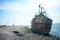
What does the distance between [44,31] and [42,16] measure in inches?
40.0

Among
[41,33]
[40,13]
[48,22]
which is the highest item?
[40,13]

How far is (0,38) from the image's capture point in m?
5.63

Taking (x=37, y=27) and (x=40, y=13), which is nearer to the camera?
(x=37, y=27)

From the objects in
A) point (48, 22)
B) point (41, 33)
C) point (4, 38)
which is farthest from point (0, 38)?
point (48, 22)

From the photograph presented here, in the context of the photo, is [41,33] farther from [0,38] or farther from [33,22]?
[0,38]

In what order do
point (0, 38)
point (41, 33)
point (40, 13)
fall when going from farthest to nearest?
point (40, 13) < point (41, 33) < point (0, 38)

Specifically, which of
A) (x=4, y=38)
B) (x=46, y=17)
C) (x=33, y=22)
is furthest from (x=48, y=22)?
(x=4, y=38)

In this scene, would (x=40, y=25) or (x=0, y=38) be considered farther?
(x=40, y=25)

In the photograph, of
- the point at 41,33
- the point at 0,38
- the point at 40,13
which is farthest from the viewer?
A: the point at 40,13

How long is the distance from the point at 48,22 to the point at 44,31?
2.56 ft

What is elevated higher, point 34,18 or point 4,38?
point 34,18

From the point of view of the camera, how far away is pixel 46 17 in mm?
9070

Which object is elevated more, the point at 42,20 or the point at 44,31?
the point at 42,20

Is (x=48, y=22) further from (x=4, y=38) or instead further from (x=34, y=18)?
(x=4, y=38)
